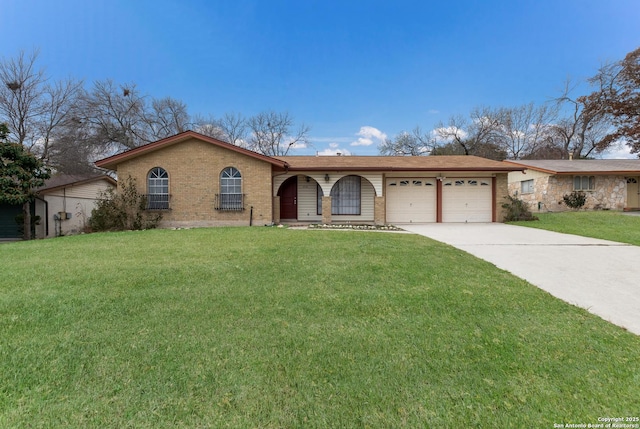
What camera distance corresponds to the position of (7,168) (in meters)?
11.4

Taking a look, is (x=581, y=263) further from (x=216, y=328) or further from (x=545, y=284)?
(x=216, y=328)

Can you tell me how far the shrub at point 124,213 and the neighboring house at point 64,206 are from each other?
1669 millimetres

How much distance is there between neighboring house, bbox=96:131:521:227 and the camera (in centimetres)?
1213

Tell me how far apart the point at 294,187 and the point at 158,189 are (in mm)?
6090

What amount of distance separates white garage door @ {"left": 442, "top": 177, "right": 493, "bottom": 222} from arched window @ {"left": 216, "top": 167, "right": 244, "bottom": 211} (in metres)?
9.93

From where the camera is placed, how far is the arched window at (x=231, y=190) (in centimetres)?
1229

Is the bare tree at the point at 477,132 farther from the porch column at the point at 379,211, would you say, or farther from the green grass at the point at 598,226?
the porch column at the point at 379,211

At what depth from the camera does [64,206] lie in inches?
562

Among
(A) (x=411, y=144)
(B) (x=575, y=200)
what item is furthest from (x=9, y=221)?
(A) (x=411, y=144)

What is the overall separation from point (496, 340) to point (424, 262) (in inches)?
109

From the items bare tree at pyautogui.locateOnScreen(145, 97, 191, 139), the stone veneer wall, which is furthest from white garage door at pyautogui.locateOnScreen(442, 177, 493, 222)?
bare tree at pyautogui.locateOnScreen(145, 97, 191, 139)

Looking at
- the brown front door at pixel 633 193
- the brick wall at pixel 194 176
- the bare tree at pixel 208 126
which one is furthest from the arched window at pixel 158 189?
the brown front door at pixel 633 193

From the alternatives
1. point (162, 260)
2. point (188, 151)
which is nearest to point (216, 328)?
point (162, 260)

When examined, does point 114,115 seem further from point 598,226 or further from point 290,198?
point 598,226
